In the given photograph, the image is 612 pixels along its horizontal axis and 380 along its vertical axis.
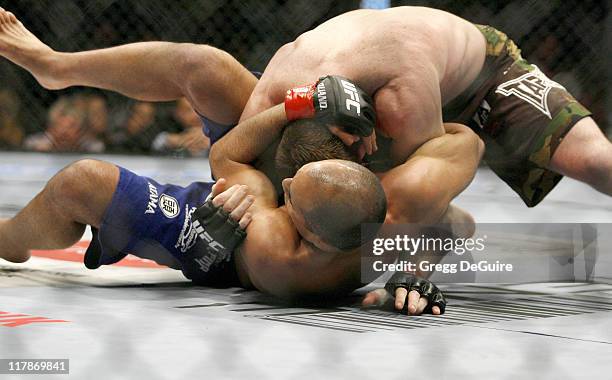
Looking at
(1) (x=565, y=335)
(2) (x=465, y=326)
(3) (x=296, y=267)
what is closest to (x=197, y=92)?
(3) (x=296, y=267)

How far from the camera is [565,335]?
4.53 ft

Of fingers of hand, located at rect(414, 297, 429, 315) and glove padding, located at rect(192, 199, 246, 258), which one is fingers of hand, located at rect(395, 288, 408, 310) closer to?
fingers of hand, located at rect(414, 297, 429, 315)

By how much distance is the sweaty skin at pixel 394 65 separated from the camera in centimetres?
170

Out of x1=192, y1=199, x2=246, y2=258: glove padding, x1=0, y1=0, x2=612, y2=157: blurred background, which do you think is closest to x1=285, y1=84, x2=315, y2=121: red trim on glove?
x1=192, y1=199, x2=246, y2=258: glove padding

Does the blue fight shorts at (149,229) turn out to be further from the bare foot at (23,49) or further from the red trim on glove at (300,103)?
the bare foot at (23,49)

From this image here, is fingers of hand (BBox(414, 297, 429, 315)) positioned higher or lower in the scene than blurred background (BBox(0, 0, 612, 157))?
lower

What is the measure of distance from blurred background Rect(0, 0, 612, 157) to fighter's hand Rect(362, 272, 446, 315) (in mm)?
A: 1819

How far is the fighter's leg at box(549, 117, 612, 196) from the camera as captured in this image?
1.96m

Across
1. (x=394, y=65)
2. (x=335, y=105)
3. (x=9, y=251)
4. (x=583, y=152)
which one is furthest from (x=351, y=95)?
(x=9, y=251)

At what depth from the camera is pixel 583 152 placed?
1.98m

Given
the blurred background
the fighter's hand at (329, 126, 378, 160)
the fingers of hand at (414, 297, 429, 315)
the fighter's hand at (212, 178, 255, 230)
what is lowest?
the fingers of hand at (414, 297, 429, 315)

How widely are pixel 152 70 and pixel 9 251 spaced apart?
486 mm

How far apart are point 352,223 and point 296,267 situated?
157 millimetres

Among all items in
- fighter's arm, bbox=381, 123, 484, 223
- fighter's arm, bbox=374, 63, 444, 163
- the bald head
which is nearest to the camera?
the bald head
